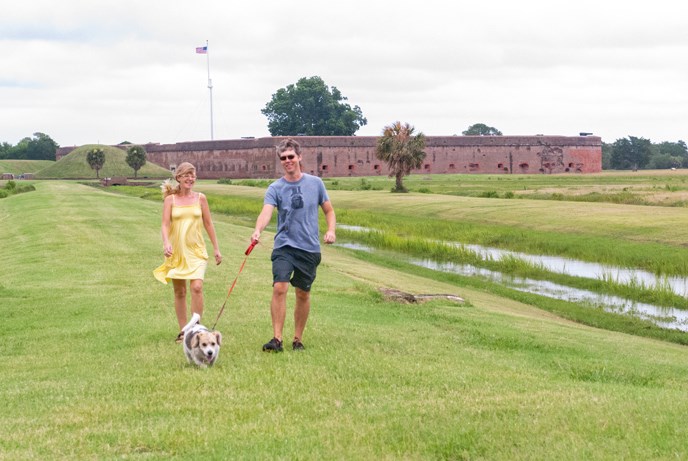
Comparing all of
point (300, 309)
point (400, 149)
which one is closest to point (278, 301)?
point (300, 309)

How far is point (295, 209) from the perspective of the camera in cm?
725

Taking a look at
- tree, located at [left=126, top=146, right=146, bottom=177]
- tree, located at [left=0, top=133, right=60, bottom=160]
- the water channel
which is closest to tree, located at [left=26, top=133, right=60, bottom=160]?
tree, located at [left=0, top=133, right=60, bottom=160]

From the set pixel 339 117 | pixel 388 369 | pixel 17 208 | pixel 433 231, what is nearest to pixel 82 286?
pixel 388 369

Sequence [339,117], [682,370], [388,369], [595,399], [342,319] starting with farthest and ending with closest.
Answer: [339,117], [342,319], [682,370], [388,369], [595,399]

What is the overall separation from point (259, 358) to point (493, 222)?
A: 974 inches

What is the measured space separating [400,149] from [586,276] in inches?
1262

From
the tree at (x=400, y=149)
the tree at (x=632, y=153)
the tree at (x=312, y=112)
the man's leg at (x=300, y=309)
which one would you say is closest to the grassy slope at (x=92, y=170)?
the tree at (x=312, y=112)

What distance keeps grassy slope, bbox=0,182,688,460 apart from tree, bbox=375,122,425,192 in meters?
39.3

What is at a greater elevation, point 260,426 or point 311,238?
point 311,238

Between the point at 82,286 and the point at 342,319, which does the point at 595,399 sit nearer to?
the point at 342,319

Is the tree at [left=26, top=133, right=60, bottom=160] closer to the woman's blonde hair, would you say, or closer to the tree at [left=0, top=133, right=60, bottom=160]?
the tree at [left=0, top=133, right=60, bottom=160]

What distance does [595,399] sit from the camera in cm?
580

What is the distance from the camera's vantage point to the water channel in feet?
49.9

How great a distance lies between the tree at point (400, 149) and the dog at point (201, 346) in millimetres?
43831
